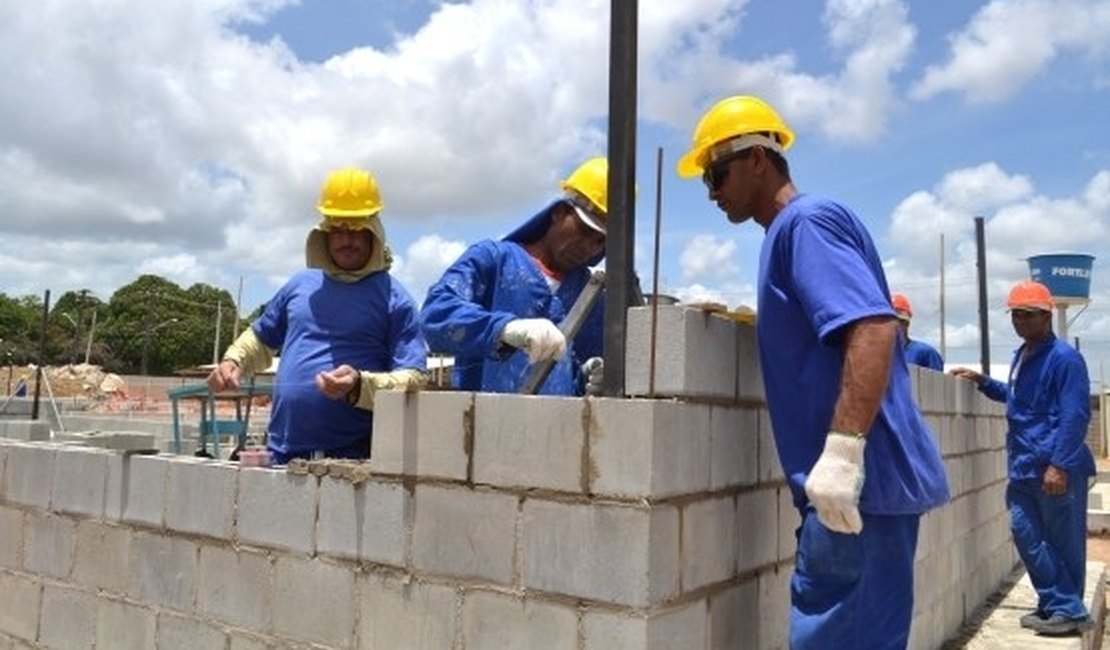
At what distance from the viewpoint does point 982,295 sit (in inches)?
374

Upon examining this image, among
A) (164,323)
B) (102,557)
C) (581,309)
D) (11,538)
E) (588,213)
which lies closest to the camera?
(581,309)

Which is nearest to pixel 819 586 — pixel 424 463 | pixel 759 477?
pixel 759 477

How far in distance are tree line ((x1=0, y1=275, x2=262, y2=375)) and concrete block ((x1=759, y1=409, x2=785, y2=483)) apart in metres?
56.0

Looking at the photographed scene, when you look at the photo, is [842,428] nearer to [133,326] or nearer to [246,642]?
[246,642]

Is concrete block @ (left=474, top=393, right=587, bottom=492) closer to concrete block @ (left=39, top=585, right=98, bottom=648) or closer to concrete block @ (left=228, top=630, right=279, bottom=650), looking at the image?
concrete block @ (left=228, top=630, right=279, bottom=650)

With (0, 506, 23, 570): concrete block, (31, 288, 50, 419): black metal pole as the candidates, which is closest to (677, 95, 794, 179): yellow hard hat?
(0, 506, 23, 570): concrete block

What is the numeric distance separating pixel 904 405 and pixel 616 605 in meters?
0.89

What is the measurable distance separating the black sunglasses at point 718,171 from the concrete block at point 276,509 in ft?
5.03

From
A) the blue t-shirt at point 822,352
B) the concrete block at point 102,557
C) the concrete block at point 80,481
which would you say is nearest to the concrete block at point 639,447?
the blue t-shirt at point 822,352

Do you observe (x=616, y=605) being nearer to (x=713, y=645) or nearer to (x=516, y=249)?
(x=713, y=645)

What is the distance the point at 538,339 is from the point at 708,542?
716 mm

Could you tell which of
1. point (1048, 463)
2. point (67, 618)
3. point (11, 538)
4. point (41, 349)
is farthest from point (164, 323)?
point (1048, 463)

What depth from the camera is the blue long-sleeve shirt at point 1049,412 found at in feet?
18.8

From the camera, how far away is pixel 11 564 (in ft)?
15.4
